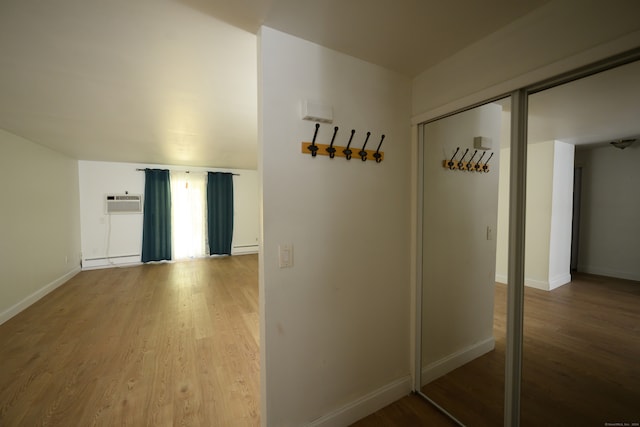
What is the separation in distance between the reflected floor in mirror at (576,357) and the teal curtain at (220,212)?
5874 millimetres

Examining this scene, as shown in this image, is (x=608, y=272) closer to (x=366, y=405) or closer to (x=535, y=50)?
(x=535, y=50)

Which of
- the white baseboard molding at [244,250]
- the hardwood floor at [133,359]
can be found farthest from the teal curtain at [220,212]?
the hardwood floor at [133,359]

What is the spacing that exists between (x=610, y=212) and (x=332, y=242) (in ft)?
4.44

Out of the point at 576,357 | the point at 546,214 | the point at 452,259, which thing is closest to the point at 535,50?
the point at 546,214

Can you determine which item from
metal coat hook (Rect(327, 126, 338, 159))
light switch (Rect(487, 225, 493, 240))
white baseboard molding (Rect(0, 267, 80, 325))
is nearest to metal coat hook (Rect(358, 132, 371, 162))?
metal coat hook (Rect(327, 126, 338, 159))

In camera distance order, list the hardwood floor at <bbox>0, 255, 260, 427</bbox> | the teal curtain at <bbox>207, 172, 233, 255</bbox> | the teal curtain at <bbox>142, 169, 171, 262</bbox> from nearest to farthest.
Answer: the hardwood floor at <bbox>0, 255, 260, 427</bbox>, the teal curtain at <bbox>142, 169, 171, 262</bbox>, the teal curtain at <bbox>207, 172, 233, 255</bbox>

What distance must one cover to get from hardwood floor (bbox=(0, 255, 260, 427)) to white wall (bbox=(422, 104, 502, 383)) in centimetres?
139

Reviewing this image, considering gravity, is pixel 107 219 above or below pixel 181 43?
below

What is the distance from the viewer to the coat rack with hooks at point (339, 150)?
4.27 feet

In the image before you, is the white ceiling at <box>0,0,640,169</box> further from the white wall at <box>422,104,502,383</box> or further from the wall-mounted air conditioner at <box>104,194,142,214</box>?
the wall-mounted air conditioner at <box>104,194,142,214</box>

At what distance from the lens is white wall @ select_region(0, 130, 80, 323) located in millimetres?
2854

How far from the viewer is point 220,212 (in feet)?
19.9

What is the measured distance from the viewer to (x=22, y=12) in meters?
1.06

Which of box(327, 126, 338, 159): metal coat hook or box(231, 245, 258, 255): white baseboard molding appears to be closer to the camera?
box(327, 126, 338, 159): metal coat hook
